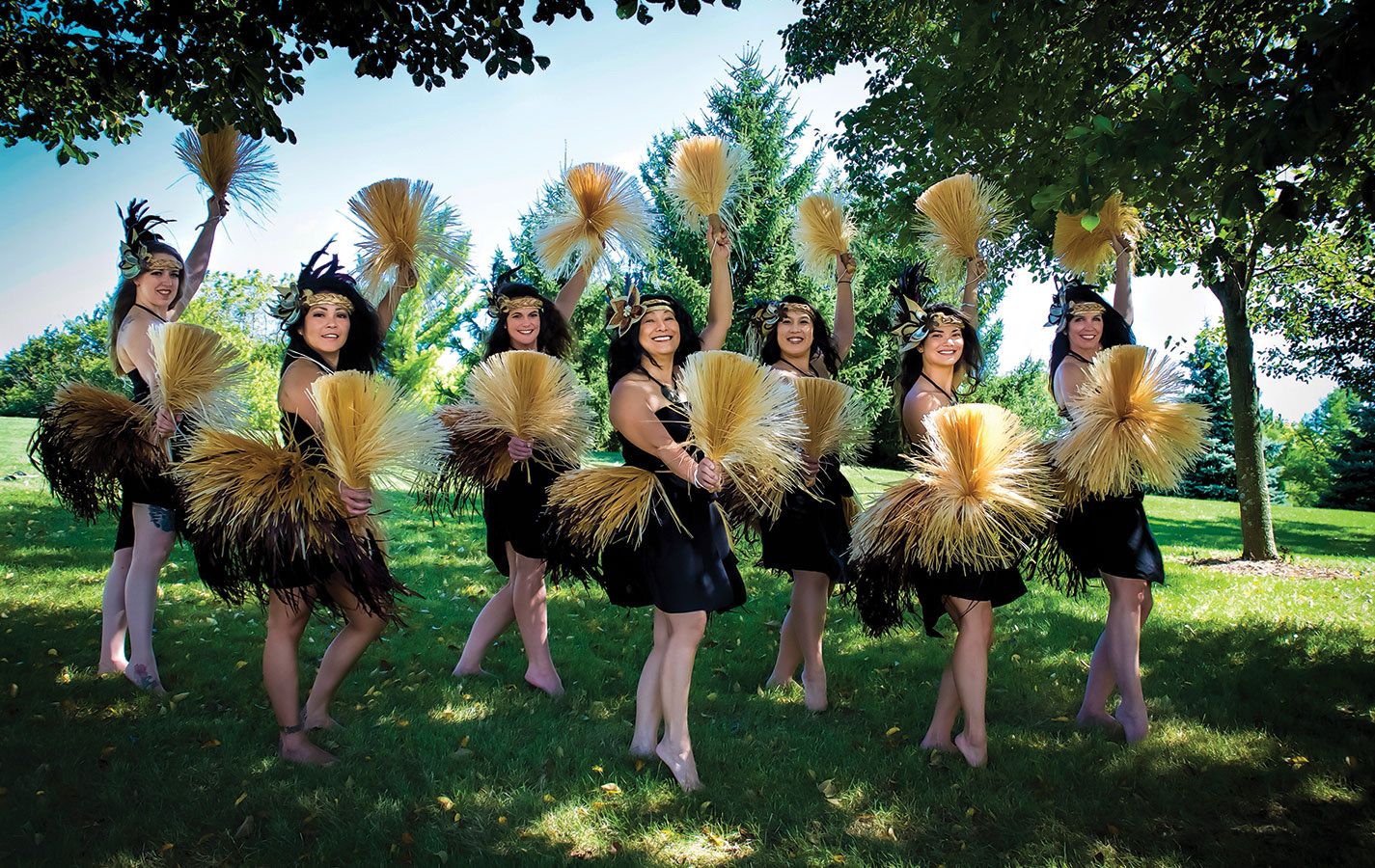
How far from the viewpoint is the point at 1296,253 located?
1057cm

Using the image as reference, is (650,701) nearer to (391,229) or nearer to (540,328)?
(540,328)

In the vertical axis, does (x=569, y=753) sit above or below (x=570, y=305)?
below

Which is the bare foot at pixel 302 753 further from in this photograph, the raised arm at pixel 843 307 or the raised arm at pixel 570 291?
the raised arm at pixel 843 307

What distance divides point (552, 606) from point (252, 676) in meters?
2.11

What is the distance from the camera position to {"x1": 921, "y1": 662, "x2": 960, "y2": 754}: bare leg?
352 cm

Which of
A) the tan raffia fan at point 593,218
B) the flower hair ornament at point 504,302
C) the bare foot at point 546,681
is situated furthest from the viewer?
the tan raffia fan at point 593,218

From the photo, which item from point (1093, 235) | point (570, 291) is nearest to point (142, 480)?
point (570, 291)

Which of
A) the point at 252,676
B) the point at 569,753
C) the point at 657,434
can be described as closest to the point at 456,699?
the point at 569,753

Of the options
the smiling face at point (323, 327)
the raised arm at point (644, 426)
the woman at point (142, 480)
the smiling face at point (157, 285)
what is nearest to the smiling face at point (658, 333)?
the raised arm at point (644, 426)

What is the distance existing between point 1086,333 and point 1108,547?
0.98 m

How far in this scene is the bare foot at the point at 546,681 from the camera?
4148 millimetres

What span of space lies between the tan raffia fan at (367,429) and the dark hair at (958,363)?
199 centimetres

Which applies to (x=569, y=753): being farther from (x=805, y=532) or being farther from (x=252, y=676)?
(x=252, y=676)

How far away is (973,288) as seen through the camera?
3.88m
